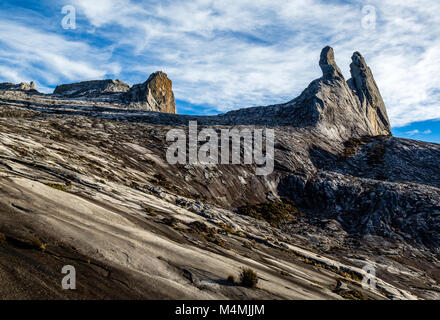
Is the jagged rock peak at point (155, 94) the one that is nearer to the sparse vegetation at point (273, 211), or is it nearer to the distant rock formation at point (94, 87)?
the distant rock formation at point (94, 87)

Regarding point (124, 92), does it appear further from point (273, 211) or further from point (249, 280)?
point (249, 280)

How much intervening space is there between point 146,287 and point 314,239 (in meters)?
28.6

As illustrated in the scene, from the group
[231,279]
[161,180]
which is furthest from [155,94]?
[231,279]

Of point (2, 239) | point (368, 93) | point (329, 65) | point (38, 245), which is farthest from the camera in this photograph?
point (368, 93)

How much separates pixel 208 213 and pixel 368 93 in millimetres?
106497

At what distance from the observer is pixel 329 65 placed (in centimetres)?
9569

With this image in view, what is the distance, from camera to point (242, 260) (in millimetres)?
17531

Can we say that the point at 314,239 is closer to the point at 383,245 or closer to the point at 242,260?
the point at 383,245

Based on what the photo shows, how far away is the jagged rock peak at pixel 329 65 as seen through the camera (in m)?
92.6

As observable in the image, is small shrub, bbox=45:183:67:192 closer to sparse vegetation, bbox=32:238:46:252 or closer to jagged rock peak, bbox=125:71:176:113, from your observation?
sparse vegetation, bbox=32:238:46:252

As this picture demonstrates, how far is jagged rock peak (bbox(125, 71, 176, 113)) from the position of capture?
110 m

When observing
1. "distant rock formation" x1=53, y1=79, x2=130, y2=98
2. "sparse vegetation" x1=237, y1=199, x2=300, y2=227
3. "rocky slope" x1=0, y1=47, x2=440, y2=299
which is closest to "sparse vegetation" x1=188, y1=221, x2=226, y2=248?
"rocky slope" x1=0, y1=47, x2=440, y2=299
